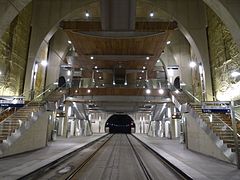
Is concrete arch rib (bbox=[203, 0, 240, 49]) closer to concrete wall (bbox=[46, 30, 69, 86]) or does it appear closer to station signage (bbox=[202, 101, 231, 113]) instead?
station signage (bbox=[202, 101, 231, 113])

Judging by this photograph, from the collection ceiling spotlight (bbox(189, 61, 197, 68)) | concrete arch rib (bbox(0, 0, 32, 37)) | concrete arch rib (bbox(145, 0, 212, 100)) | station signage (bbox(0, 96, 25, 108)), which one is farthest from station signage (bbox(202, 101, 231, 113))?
ceiling spotlight (bbox(189, 61, 197, 68))

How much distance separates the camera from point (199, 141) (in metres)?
10.8

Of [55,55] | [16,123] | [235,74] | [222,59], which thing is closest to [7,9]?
[16,123]

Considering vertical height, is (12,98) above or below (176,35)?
below

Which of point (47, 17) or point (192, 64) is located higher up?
point (47, 17)


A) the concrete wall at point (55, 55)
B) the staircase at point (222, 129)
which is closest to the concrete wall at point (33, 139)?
the concrete wall at point (55, 55)

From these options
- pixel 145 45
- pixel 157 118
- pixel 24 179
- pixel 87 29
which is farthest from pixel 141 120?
pixel 24 179

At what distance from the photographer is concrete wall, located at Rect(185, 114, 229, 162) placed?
8930 millimetres

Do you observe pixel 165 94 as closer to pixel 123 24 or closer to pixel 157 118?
pixel 123 24

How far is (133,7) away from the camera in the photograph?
38.9 feet

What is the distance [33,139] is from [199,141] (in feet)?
30.9

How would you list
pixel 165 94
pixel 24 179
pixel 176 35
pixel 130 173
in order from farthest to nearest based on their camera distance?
Result: pixel 176 35
pixel 165 94
pixel 130 173
pixel 24 179

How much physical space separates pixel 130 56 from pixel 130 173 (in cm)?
1573

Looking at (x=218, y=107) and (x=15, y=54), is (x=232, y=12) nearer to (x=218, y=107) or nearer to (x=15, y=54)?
(x=218, y=107)
